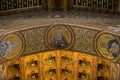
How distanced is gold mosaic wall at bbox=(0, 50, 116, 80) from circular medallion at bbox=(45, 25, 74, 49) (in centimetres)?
108

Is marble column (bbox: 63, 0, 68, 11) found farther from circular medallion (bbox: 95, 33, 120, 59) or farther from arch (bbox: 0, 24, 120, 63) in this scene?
circular medallion (bbox: 95, 33, 120, 59)

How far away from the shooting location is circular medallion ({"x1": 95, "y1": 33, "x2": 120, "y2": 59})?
1263 centimetres

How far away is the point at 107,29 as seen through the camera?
41.4 feet

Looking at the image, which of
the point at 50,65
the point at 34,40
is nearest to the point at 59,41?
the point at 34,40

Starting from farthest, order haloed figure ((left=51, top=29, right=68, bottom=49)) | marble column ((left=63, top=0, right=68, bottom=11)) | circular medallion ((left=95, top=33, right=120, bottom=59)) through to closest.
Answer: marble column ((left=63, top=0, right=68, bottom=11)), haloed figure ((left=51, top=29, right=68, bottom=49)), circular medallion ((left=95, top=33, right=120, bottom=59))

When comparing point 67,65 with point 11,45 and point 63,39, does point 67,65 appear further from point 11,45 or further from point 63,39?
point 11,45

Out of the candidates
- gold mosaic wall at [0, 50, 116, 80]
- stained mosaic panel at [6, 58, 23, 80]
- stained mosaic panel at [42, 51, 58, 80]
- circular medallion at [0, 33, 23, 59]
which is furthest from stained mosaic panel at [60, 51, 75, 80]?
circular medallion at [0, 33, 23, 59]

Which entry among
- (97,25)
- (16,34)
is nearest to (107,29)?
(97,25)

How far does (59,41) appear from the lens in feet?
44.9

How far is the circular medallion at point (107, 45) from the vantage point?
41.4 feet

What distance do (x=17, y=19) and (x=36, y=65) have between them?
215 centimetres

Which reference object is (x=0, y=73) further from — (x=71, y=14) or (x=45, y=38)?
(x=71, y=14)

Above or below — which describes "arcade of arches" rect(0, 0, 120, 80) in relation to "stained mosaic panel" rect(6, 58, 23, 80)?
above

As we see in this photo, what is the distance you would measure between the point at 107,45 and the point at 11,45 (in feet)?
11.0
